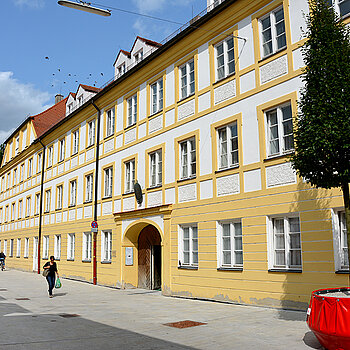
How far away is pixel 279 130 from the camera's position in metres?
12.5

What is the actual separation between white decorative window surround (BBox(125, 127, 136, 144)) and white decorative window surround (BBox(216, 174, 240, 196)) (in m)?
6.74

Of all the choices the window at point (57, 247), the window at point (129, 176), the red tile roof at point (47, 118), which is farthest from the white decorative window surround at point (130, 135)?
the red tile roof at point (47, 118)

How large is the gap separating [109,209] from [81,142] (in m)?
5.98

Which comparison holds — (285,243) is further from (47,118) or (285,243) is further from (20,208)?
(47,118)

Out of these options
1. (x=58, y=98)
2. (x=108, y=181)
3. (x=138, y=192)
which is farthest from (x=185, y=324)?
(x=58, y=98)

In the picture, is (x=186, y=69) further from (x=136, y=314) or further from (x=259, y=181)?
(x=136, y=314)

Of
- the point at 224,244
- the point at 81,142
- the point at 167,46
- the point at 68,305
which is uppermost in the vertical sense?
the point at 167,46

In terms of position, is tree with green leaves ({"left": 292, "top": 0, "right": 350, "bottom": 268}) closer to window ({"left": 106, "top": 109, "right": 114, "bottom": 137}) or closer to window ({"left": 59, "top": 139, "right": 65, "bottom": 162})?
window ({"left": 106, "top": 109, "right": 114, "bottom": 137})

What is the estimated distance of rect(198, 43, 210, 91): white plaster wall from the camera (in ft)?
51.4

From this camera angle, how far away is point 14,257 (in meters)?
37.6

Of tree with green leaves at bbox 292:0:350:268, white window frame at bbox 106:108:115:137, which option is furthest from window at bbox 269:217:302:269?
white window frame at bbox 106:108:115:137

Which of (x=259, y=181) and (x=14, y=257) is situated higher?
(x=259, y=181)

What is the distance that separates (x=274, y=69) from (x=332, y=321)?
8.28 meters

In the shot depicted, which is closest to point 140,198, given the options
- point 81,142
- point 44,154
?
point 81,142
